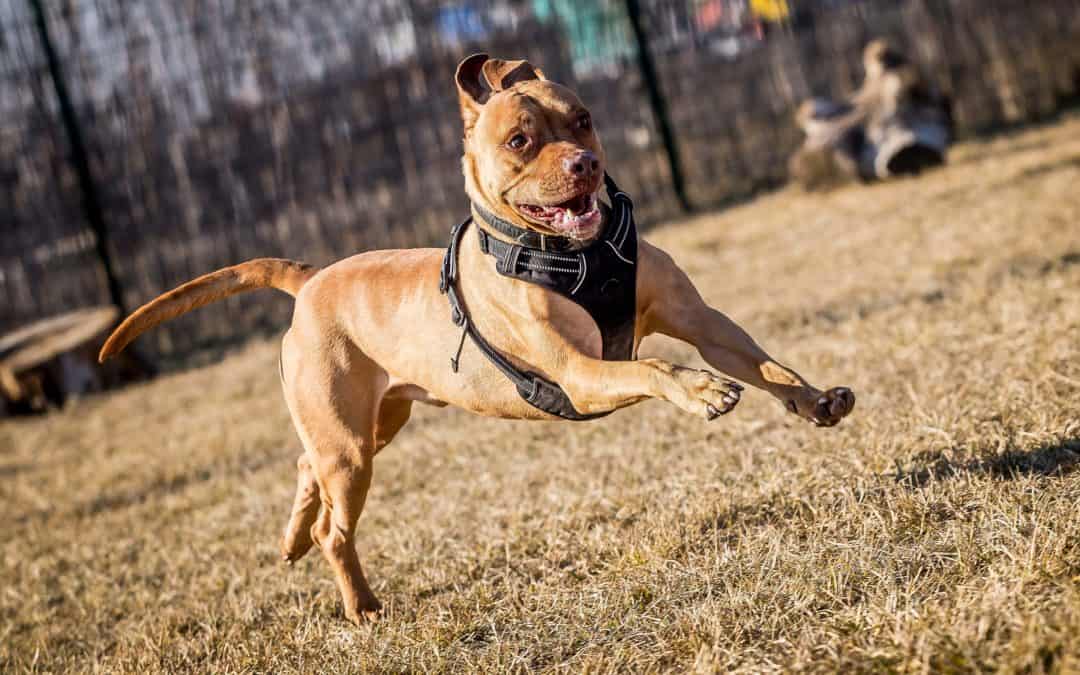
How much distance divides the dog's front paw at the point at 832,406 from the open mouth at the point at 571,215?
2.19 feet

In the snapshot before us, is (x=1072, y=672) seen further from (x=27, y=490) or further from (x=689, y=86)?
(x=689, y=86)

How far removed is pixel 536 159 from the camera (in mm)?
2580

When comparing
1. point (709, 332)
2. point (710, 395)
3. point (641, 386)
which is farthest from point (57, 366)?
Answer: point (710, 395)

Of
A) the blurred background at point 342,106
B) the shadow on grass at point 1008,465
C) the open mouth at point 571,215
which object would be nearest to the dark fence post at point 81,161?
the blurred background at point 342,106

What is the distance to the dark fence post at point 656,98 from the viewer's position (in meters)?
9.34

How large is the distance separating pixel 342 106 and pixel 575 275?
276 inches

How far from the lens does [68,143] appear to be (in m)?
8.80

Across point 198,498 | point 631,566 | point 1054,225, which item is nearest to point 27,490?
point 198,498

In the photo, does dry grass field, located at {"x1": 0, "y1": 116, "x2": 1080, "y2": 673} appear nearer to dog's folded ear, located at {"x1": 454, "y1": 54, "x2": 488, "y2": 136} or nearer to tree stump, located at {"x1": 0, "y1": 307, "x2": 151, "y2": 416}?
dog's folded ear, located at {"x1": 454, "y1": 54, "x2": 488, "y2": 136}

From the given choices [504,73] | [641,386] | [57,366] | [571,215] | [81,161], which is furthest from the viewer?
[81,161]

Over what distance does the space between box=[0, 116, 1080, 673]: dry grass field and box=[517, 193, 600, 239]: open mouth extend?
1.52 ft

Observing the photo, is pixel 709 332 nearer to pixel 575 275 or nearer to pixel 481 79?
pixel 575 275

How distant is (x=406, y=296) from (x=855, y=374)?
1.93m

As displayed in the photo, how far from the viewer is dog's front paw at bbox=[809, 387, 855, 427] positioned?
2.49 m
